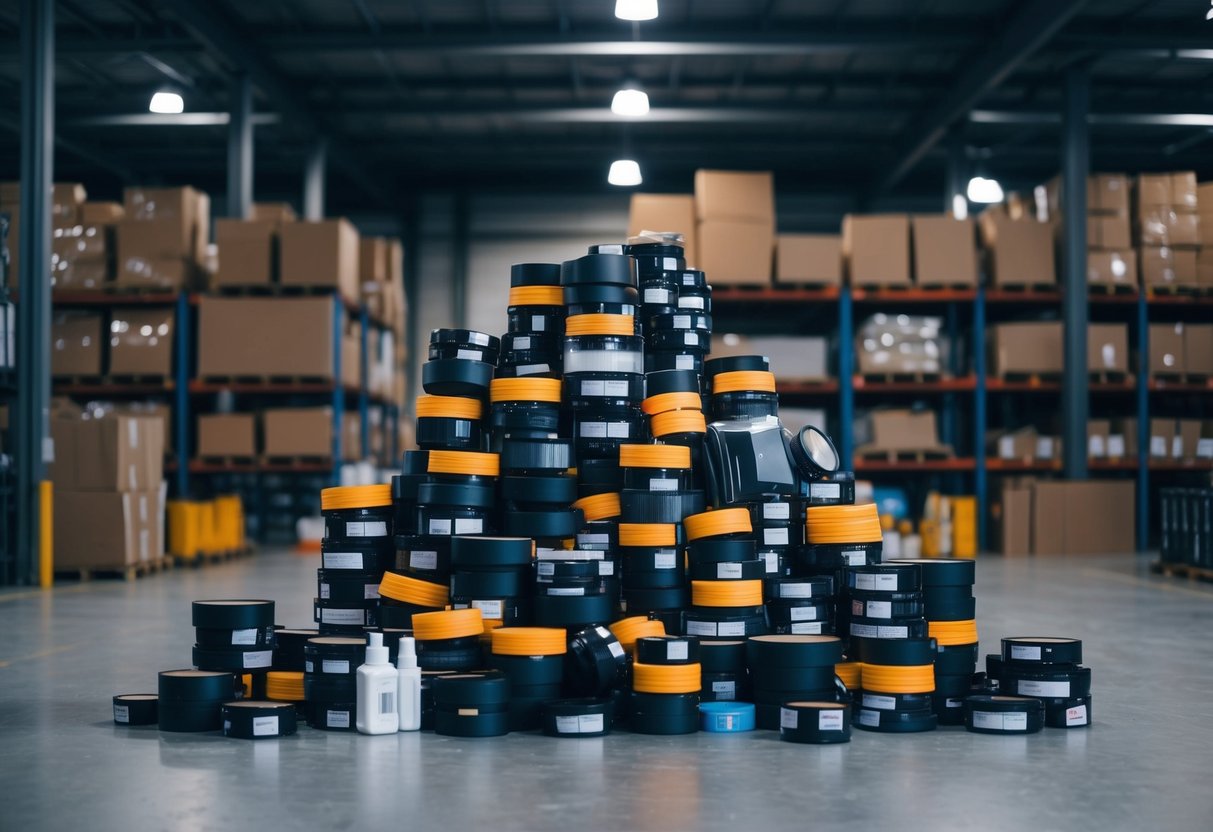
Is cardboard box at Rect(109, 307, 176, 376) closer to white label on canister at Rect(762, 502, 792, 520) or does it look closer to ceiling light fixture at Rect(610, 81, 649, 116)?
ceiling light fixture at Rect(610, 81, 649, 116)

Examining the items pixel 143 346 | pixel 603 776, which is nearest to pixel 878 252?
pixel 143 346

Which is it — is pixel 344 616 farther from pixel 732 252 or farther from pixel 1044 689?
pixel 732 252

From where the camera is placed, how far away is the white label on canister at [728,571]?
5000mm

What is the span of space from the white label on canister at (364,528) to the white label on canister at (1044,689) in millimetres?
2614

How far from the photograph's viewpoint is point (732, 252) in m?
13.2

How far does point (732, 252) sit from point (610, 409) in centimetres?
784

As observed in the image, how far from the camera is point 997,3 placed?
40.9ft

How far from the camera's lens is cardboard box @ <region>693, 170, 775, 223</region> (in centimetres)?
1305

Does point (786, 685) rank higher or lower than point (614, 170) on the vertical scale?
lower

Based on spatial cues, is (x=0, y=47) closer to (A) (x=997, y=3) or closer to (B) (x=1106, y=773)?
(A) (x=997, y=3)

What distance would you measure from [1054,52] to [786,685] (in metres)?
10.8

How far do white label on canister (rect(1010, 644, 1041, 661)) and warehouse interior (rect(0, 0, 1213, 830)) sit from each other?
3 cm

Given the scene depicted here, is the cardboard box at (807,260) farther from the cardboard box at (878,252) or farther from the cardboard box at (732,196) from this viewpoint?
the cardboard box at (732,196)

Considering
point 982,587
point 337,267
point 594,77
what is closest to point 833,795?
point 982,587
